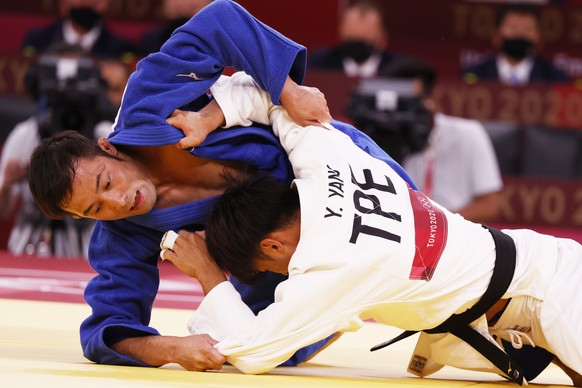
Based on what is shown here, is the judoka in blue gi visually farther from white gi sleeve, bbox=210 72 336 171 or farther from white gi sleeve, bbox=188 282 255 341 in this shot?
white gi sleeve, bbox=188 282 255 341

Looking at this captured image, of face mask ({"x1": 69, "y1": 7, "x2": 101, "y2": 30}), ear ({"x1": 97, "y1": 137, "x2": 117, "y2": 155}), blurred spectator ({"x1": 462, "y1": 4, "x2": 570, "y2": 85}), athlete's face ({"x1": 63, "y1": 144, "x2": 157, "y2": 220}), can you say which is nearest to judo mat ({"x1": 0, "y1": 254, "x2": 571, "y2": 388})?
athlete's face ({"x1": 63, "y1": 144, "x2": 157, "y2": 220})

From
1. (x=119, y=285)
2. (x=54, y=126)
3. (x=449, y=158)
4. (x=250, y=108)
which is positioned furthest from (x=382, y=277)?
(x=449, y=158)

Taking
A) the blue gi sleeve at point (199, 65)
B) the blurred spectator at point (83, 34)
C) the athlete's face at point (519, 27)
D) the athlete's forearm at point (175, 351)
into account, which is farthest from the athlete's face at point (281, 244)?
the athlete's face at point (519, 27)

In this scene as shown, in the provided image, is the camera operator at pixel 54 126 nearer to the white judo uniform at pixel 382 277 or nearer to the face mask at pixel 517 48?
the face mask at pixel 517 48

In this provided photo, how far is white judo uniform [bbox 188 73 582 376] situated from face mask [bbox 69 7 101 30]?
18.6 ft

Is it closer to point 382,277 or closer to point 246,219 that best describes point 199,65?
point 246,219

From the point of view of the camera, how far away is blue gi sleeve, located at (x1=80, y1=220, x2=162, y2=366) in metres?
3.16

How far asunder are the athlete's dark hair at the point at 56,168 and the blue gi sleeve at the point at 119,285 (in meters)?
0.23

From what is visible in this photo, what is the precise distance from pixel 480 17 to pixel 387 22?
31.5 inches

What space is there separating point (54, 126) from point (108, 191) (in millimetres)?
3392

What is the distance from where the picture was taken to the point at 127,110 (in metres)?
3.27

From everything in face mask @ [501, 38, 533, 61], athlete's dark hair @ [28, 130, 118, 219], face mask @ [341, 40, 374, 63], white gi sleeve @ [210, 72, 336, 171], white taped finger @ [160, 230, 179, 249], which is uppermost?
white gi sleeve @ [210, 72, 336, 171]

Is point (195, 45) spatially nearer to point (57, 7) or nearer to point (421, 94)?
point (421, 94)

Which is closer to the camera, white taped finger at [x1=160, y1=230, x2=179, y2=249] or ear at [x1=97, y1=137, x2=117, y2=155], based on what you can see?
white taped finger at [x1=160, y1=230, x2=179, y2=249]
